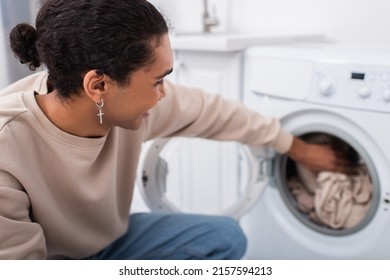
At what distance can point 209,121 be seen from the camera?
111 centimetres

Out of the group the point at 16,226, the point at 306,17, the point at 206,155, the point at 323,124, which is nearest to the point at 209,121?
the point at 323,124

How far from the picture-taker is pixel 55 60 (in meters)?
0.76

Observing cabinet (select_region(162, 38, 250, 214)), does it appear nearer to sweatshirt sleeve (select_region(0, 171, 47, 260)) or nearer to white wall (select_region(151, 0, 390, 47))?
white wall (select_region(151, 0, 390, 47))

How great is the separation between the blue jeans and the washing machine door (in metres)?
0.11

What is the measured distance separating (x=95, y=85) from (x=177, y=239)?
0.57 m

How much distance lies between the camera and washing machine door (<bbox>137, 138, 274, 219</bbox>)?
4.12 ft

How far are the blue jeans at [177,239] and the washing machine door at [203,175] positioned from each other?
108 millimetres

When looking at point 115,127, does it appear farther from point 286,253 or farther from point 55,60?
point 286,253

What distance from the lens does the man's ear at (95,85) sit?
0.75 metres

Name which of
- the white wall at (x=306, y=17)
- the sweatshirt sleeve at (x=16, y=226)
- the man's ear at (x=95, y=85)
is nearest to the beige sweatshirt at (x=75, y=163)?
the sweatshirt sleeve at (x=16, y=226)

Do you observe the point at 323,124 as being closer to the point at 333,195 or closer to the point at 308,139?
the point at 308,139

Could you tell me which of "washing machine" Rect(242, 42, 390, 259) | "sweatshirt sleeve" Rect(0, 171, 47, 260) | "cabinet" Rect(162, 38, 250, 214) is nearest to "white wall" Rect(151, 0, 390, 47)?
"cabinet" Rect(162, 38, 250, 214)

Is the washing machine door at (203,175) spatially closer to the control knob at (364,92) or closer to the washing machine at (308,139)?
the washing machine at (308,139)

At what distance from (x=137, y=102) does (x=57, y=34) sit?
0.66 feet
